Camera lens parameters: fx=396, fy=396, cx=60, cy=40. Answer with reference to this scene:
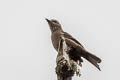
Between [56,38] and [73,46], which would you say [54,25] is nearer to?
[56,38]

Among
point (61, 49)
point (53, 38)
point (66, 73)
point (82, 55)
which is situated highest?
point (53, 38)

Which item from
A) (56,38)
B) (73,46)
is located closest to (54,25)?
(56,38)

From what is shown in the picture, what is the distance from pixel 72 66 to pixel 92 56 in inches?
89.3

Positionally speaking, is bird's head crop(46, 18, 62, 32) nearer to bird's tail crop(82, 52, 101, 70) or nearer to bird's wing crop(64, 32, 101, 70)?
bird's wing crop(64, 32, 101, 70)

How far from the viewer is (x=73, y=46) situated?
29.9 ft

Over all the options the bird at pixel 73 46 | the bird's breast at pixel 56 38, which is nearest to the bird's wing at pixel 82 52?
the bird at pixel 73 46

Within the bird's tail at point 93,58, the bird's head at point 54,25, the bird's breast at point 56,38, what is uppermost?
the bird's head at point 54,25

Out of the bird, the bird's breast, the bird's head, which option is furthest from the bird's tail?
the bird's head

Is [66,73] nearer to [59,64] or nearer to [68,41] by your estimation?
[59,64]

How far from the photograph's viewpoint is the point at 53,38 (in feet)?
32.1

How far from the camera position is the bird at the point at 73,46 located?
8825mm

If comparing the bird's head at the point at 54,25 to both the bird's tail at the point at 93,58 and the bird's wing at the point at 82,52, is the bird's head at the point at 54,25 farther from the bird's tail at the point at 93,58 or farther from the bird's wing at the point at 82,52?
the bird's tail at the point at 93,58

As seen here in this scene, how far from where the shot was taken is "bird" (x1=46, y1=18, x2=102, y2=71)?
29.0ft

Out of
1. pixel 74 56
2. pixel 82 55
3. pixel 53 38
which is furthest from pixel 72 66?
pixel 53 38
